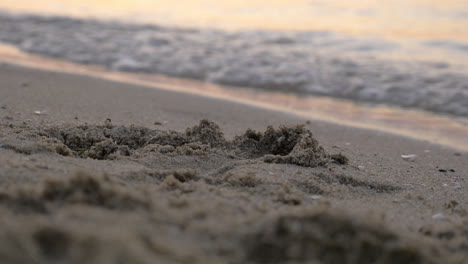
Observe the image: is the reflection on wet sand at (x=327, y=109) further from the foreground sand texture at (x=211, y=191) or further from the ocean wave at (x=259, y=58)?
the foreground sand texture at (x=211, y=191)

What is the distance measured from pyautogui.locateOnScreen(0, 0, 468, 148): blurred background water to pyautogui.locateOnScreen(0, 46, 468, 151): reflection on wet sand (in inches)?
11.0

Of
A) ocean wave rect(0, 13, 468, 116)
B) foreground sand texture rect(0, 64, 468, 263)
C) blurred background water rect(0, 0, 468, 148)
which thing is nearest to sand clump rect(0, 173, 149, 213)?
foreground sand texture rect(0, 64, 468, 263)

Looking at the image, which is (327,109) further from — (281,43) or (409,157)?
(281,43)

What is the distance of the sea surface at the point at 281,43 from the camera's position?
6406 millimetres

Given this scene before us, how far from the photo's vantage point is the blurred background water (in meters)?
6.39

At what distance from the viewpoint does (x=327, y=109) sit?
5.41 meters

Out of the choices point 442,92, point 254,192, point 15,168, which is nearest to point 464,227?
point 254,192

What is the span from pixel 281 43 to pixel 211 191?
6783mm

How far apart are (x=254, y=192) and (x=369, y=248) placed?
78 centimetres

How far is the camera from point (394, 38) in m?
9.09

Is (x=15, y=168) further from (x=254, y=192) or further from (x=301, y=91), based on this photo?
(x=301, y=91)

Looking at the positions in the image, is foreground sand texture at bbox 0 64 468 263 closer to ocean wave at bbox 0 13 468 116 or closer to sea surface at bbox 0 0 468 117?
ocean wave at bbox 0 13 468 116

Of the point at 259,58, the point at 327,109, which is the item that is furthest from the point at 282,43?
the point at 327,109

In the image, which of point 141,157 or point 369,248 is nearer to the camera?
point 369,248
